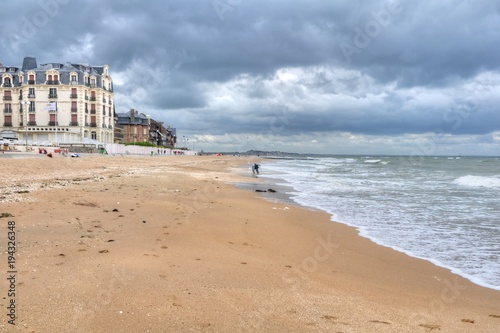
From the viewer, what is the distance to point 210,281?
5379 mm

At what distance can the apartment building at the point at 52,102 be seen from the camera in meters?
69.6

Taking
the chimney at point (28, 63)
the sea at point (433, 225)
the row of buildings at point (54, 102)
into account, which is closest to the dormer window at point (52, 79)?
the row of buildings at point (54, 102)

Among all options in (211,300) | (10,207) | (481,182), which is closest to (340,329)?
(211,300)

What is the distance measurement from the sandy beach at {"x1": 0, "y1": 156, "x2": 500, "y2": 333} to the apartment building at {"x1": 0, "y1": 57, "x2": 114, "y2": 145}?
6728cm

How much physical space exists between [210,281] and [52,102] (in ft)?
245

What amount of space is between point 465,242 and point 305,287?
6.45 metres

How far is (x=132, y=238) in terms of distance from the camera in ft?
25.2

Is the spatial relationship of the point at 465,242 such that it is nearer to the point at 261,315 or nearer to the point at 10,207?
the point at 261,315

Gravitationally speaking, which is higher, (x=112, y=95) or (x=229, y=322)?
(x=112, y=95)

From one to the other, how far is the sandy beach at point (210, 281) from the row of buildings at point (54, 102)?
65460 mm

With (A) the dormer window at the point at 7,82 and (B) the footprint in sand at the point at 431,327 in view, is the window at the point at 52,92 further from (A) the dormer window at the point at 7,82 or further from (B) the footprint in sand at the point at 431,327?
(B) the footprint in sand at the point at 431,327

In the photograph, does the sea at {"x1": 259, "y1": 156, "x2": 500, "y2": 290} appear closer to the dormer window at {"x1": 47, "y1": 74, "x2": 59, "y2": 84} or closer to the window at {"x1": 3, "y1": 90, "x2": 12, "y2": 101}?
the dormer window at {"x1": 47, "y1": 74, "x2": 59, "y2": 84}

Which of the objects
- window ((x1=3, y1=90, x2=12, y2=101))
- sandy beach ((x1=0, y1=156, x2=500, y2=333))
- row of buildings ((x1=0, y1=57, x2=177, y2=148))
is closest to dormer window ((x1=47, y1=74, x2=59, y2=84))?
row of buildings ((x1=0, y1=57, x2=177, y2=148))

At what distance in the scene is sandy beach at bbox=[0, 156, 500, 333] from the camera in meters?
4.14
